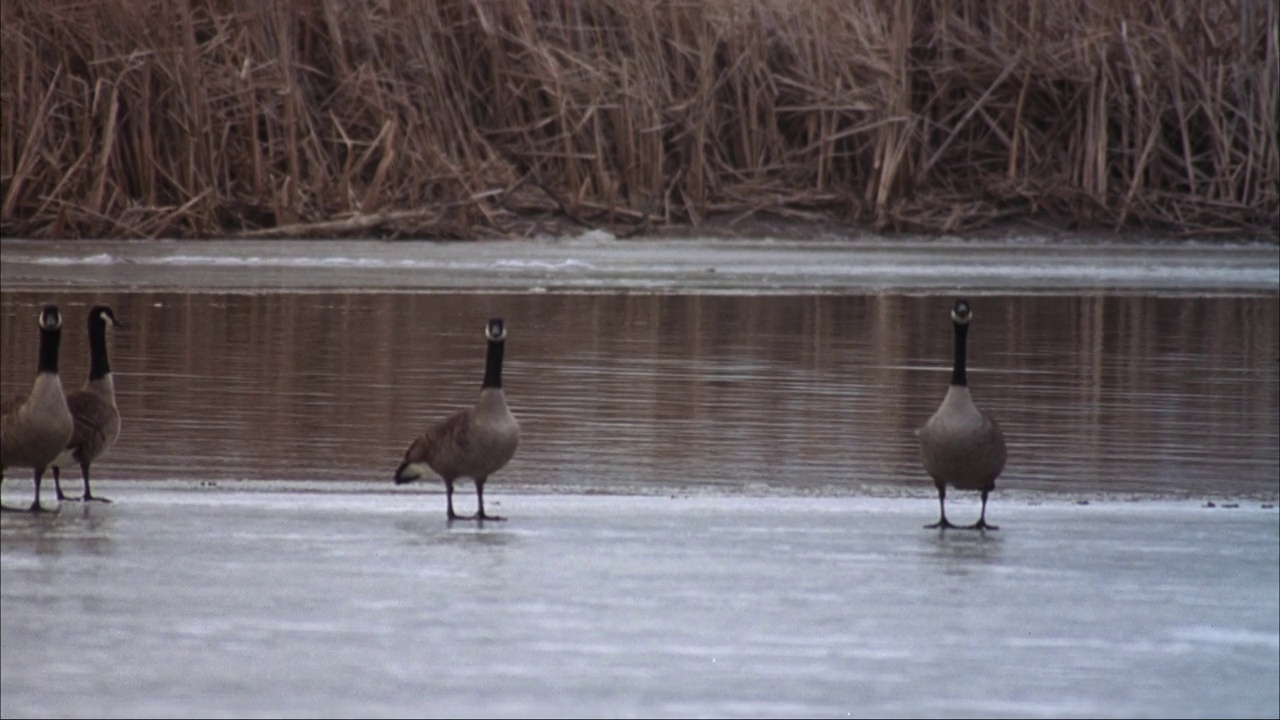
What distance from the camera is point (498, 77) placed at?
22234 mm

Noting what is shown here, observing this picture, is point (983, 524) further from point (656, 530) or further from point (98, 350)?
point (98, 350)

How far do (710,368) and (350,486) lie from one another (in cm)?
460

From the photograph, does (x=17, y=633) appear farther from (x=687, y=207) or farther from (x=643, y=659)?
(x=687, y=207)

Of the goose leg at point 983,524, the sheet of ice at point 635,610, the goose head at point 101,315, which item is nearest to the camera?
the sheet of ice at point 635,610

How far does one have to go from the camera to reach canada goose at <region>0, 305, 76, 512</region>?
680cm

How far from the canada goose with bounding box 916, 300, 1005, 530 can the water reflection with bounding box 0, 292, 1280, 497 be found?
0.91 m

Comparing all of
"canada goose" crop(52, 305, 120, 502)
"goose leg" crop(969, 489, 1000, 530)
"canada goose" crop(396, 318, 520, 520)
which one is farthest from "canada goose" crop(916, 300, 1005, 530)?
"canada goose" crop(52, 305, 120, 502)

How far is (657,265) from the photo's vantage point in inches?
757

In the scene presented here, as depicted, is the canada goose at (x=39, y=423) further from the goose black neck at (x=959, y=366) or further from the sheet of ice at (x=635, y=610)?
the goose black neck at (x=959, y=366)

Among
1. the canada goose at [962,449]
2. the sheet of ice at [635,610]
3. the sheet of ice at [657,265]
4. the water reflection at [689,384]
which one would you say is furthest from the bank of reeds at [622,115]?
the canada goose at [962,449]

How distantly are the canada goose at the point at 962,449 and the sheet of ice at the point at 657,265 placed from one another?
34.0ft

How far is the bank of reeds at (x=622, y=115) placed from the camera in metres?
21.4

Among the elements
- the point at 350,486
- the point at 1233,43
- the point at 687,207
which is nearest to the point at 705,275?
the point at 687,207

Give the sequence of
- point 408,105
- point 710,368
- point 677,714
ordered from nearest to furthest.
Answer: point 677,714
point 710,368
point 408,105
